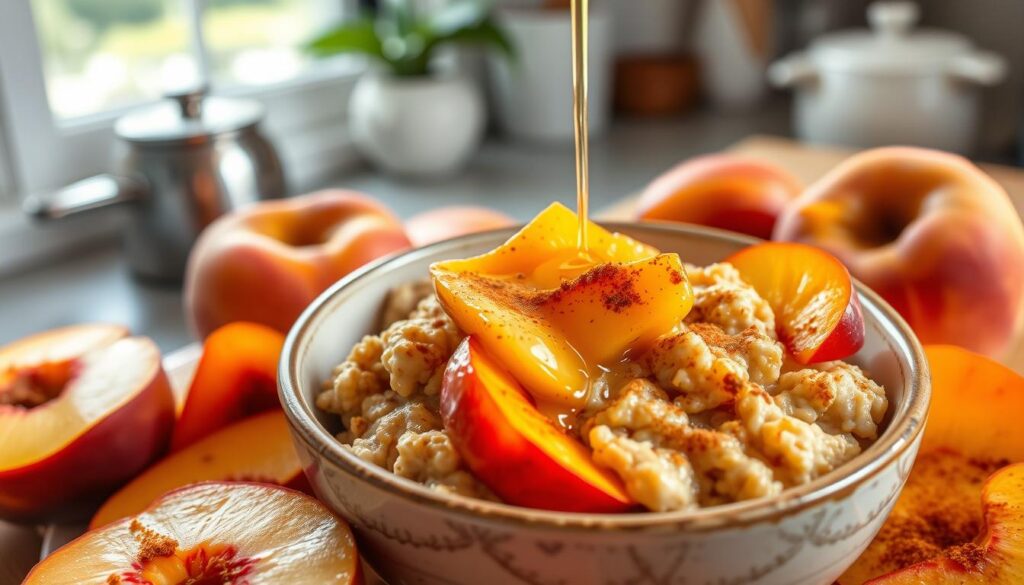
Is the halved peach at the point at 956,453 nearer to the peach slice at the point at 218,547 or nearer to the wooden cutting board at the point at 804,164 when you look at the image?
the peach slice at the point at 218,547

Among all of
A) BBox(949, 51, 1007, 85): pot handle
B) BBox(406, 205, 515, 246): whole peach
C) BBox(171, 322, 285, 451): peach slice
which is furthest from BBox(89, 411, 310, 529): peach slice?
BBox(949, 51, 1007, 85): pot handle

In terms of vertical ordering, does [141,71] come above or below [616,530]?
above

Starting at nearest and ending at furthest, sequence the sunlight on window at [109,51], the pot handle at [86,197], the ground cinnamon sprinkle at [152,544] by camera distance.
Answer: the ground cinnamon sprinkle at [152,544], the pot handle at [86,197], the sunlight on window at [109,51]

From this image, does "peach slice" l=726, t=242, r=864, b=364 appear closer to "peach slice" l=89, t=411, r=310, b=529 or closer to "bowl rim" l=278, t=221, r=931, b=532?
"bowl rim" l=278, t=221, r=931, b=532

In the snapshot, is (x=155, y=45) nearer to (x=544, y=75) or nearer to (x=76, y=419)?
(x=544, y=75)

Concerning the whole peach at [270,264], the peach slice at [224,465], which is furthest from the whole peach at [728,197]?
the peach slice at [224,465]

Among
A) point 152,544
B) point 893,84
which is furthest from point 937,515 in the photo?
point 893,84
